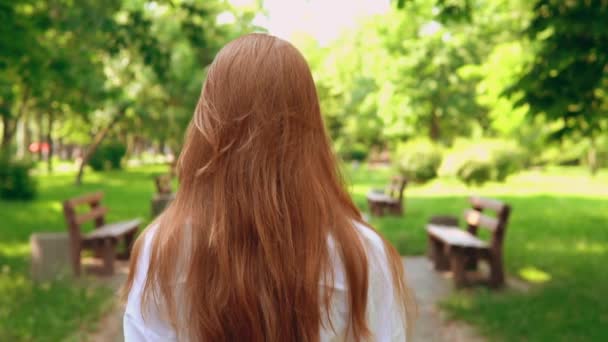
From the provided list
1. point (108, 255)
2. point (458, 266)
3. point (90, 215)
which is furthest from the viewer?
point (90, 215)

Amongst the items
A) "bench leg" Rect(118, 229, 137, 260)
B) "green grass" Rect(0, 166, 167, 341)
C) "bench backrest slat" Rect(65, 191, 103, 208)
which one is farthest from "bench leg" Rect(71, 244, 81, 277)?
"bench leg" Rect(118, 229, 137, 260)

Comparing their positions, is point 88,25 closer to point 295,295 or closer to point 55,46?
point 55,46

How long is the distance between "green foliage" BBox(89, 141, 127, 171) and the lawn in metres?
19.4

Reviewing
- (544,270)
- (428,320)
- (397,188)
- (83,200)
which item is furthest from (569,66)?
(397,188)

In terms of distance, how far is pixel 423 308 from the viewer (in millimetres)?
6449

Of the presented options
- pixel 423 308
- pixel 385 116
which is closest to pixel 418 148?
pixel 385 116

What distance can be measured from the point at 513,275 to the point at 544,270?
20.4 inches

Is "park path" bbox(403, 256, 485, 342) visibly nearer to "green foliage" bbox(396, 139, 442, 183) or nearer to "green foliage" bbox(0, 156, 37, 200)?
"green foliage" bbox(0, 156, 37, 200)

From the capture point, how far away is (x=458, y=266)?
281 inches

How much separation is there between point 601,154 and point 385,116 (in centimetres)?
1806

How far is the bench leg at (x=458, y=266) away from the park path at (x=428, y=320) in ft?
0.48

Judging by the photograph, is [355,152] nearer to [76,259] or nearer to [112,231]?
[112,231]

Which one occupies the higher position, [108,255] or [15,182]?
[15,182]

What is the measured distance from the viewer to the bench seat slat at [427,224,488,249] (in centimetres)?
700
